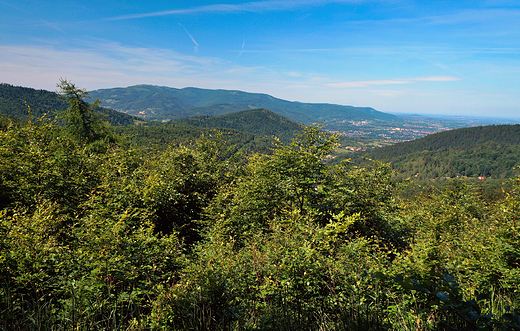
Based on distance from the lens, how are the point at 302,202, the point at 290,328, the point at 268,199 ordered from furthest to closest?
the point at 268,199 → the point at 302,202 → the point at 290,328

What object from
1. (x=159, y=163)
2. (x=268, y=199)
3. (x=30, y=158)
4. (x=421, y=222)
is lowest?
(x=421, y=222)

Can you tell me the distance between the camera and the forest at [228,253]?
3.35m

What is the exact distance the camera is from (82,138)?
Result: 25375mm

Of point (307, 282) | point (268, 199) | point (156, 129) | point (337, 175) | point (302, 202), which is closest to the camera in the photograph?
point (307, 282)

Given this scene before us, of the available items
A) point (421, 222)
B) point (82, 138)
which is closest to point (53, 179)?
point (82, 138)

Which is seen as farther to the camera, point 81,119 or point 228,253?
point 81,119

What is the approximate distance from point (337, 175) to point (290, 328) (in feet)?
40.5

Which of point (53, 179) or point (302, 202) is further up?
point (53, 179)

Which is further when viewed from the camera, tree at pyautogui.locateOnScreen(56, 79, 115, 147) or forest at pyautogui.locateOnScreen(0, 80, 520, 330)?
tree at pyautogui.locateOnScreen(56, 79, 115, 147)

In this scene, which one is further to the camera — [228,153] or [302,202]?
[228,153]

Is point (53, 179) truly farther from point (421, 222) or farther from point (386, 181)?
point (421, 222)

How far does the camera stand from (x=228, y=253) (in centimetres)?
756

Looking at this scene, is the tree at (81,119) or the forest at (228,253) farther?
the tree at (81,119)

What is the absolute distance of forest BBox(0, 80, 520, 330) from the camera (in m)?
3.35
